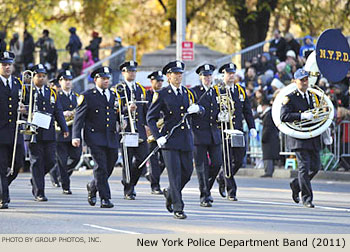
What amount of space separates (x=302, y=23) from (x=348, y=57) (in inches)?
797

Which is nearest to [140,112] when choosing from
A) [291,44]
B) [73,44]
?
[291,44]

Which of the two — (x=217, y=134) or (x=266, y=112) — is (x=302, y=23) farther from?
(x=217, y=134)

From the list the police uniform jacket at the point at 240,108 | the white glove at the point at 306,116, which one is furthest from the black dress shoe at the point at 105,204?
the white glove at the point at 306,116

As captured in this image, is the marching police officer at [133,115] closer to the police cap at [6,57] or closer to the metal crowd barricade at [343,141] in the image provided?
the police cap at [6,57]

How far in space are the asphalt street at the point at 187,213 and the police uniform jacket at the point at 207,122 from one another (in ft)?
3.29

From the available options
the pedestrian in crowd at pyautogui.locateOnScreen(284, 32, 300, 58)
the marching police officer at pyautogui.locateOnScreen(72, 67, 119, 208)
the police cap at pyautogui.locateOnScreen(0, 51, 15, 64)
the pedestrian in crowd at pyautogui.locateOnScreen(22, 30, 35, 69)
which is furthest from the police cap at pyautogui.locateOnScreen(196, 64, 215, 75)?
the pedestrian in crowd at pyautogui.locateOnScreen(22, 30, 35, 69)

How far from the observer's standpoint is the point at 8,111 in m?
15.6

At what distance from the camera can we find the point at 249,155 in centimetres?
2636

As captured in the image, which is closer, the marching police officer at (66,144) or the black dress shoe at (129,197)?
the black dress shoe at (129,197)

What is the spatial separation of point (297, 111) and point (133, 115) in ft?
10.1

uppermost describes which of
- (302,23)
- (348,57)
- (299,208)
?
(302,23)

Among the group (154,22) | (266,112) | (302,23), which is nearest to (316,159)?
(266,112)

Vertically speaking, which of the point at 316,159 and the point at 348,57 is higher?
the point at 348,57

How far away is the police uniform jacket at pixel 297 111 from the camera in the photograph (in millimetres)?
15797
